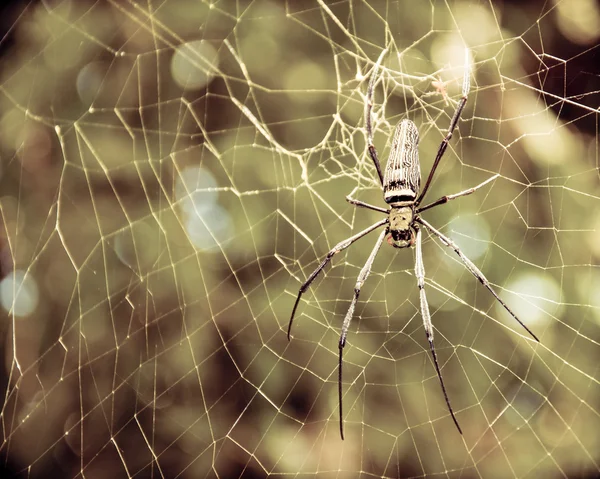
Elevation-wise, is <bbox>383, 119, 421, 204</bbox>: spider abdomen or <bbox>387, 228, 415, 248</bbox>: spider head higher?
<bbox>383, 119, 421, 204</bbox>: spider abdomen

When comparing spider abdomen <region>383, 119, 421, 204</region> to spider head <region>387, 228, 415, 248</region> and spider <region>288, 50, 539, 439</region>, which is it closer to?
spider <region>288, 50, 539, 439</region>

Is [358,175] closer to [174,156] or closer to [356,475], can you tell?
[174,156]

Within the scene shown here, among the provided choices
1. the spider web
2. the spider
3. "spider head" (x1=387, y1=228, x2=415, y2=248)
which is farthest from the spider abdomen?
the spider web

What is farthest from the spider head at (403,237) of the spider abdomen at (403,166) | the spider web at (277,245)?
the spider web at (277,245)

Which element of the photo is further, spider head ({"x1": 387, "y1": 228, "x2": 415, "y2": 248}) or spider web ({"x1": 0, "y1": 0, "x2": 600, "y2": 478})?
spider web ({"x1": 0, "y1": 0, "x2": 600, "y2": 478})

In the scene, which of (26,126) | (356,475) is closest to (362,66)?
(26,126)

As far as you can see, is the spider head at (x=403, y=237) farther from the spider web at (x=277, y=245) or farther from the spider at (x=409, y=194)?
the spider web at (x=277, y=245)
